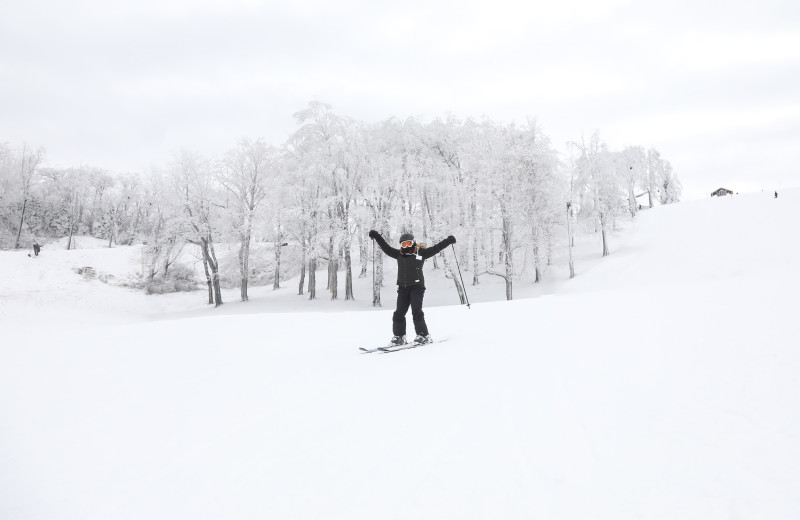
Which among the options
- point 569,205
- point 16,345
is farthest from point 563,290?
Answer: point 16,345

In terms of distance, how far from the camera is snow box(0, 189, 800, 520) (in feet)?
8.71

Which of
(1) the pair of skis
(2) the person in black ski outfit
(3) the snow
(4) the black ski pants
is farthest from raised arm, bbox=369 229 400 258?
(3) the snow

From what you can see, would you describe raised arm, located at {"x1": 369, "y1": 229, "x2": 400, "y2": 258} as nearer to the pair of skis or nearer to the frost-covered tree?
the pair of skis

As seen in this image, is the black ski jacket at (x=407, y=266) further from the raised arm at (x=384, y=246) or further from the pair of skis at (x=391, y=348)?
the pair of skis at (x=391, y=348)

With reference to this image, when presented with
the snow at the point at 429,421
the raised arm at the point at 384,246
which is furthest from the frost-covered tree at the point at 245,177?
the raised arm at the point at 384,246

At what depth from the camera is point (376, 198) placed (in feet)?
96.7

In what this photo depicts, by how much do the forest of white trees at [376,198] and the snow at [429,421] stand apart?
1915 centimetres

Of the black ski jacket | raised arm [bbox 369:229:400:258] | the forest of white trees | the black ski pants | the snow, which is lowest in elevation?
the snow

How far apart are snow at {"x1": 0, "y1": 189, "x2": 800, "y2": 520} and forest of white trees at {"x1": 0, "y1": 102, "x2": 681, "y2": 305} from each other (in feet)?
62.8

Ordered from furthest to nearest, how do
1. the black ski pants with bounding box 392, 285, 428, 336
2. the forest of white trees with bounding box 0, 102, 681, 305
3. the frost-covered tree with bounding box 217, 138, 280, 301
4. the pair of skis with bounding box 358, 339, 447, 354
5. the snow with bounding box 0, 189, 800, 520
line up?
the frost-covered tree with bounding box 217, 138, 280, 301
the forest of white trees with bounding box 0, 102, 681, 305
the black ski pants with bounding box 392, 285, 428, 336
the pair of skis with bounding box 358, 339, 447, 354
the snow with bounding box 0, 189, 800, 520

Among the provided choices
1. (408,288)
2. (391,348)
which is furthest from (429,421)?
(408,288)

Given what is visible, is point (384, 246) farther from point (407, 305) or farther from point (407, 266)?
point (407, 305)

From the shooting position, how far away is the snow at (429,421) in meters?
2.66

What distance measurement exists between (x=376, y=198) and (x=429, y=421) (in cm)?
2639
